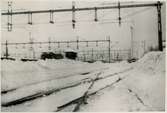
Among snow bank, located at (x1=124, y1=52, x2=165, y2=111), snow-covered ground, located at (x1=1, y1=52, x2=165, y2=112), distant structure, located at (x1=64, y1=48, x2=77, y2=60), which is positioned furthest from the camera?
distant structure, located at (x1=64, y1=48, x2=77, y2=60)

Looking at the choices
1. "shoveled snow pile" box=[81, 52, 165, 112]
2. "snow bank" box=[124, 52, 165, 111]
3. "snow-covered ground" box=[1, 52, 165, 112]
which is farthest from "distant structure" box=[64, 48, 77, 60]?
"snow bank" box=[124, 52, 165, 111]

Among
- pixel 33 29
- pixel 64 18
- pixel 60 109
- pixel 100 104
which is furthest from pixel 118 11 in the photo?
pixel 60 109

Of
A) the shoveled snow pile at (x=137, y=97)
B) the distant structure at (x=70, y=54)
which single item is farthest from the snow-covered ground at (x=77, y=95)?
the distant structure at (x=70, y=54)

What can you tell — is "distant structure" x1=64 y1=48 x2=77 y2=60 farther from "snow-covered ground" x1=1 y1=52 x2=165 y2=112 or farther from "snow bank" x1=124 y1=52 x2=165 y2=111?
"snow bank" x1=124 y1=52 x2=165 y2=111

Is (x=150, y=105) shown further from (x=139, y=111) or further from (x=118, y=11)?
(x=118, y=11)

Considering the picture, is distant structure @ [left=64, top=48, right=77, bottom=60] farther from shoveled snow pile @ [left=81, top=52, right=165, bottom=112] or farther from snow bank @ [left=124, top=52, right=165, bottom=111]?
snow bank @ [left=124, top=52, right=165, bottom=111]

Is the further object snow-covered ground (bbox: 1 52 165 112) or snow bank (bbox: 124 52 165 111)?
snow bank (bbox: 124 52 165 111)

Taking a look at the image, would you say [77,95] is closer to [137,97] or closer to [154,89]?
[137,97]

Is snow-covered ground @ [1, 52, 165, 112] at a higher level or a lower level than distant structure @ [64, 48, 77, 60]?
lower

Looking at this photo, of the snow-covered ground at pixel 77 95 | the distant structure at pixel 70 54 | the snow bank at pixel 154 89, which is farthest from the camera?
the distant structure at pixel 70 54

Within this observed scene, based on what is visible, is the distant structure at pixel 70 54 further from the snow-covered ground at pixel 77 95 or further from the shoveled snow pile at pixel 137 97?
the shoveled snow pile at pixel 137 97

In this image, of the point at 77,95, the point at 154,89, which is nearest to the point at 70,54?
the point at 77,95

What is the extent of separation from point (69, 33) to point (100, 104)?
1472 mm

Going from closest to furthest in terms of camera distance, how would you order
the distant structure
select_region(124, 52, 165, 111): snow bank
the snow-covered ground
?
the snow-covered ground, select_region(124, 52, 165, 111): snow bank, the distant structure
